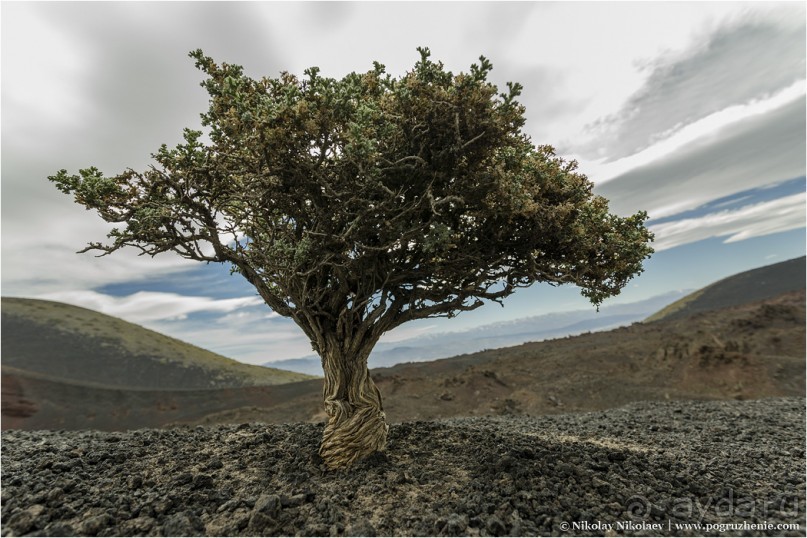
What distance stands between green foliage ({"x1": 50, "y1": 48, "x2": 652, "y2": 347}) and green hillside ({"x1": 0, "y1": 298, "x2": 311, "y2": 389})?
38.3m

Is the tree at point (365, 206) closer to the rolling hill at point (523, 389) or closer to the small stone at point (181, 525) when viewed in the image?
the small stone at point (181, 525)

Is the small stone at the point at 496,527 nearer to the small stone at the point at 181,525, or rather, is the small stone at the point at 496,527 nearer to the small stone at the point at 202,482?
the small stone at the point at 181,525

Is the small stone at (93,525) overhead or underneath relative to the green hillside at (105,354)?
underneath

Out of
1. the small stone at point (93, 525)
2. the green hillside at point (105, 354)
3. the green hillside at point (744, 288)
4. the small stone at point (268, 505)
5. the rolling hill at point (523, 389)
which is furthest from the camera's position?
the green hillside at point (744, 288)

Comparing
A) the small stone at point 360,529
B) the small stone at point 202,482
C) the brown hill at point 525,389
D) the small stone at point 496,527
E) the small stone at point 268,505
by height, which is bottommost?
the brown hill at point 525,389

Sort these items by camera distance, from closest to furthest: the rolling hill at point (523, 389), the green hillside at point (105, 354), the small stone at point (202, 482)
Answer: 1. the small stone at point (202, 482)
2. the rolling hill at point (523, 389)
3. the green hillside at point (105, 354)

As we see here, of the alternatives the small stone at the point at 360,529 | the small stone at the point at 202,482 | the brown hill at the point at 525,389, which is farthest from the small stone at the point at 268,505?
the brown hill at the point at 525,389

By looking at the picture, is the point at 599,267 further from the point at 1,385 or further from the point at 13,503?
the point at 1,385

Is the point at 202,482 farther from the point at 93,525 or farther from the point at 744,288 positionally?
the point at 744,288

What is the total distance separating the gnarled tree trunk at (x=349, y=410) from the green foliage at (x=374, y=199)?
64 cm

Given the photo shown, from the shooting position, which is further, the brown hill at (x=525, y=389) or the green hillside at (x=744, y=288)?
the green hillside at (x=744, y=288)

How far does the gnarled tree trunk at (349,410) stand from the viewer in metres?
8.80

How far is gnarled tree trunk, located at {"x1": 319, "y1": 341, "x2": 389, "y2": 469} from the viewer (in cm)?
880

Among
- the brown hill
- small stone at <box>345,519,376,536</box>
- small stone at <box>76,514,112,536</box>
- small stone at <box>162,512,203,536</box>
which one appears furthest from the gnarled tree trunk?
the brown hill
